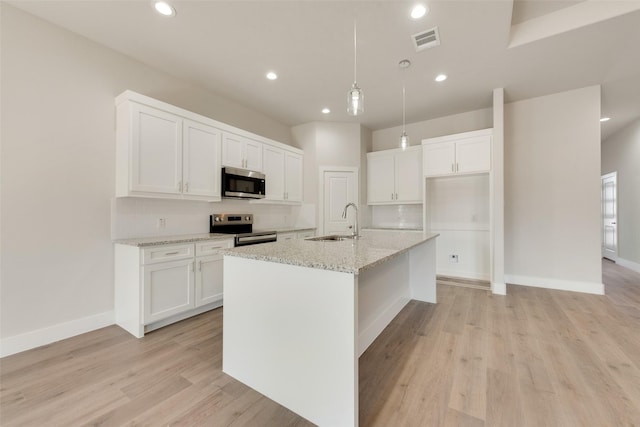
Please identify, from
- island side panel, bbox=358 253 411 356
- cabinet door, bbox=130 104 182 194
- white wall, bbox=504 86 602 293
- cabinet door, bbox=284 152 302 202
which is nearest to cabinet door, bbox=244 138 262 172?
cabinet door, bbox=284 152 302 202

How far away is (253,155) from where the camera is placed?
3820 mm

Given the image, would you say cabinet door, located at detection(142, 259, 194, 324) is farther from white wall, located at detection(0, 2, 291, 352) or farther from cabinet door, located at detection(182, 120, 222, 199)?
cabinet door, located at detection(182, 120, 222, 199)

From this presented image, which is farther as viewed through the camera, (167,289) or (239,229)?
(239,229)

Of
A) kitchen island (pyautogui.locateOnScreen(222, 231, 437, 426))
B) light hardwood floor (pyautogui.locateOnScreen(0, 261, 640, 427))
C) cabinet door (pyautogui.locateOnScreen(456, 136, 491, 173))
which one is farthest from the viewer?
cabinet door (pyautogui.locateOnScreen(456, 136, 491, 173))

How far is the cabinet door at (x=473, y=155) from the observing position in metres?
3.85

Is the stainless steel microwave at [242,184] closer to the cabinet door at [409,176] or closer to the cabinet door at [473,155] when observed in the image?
the cabinet door at [409,176]

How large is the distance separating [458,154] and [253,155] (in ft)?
10.2

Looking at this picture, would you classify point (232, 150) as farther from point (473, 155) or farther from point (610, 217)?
point (610, 217)

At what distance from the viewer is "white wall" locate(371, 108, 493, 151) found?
14.4 feet

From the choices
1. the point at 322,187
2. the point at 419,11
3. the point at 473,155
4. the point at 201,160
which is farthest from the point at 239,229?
the point at 473,155

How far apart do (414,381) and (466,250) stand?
3.27 metres

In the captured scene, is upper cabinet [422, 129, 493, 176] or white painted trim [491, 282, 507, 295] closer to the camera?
white painted trim [491, 282, 507, 295]

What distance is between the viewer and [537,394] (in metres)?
1.61

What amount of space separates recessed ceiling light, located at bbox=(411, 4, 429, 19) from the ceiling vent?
237 millimetres
